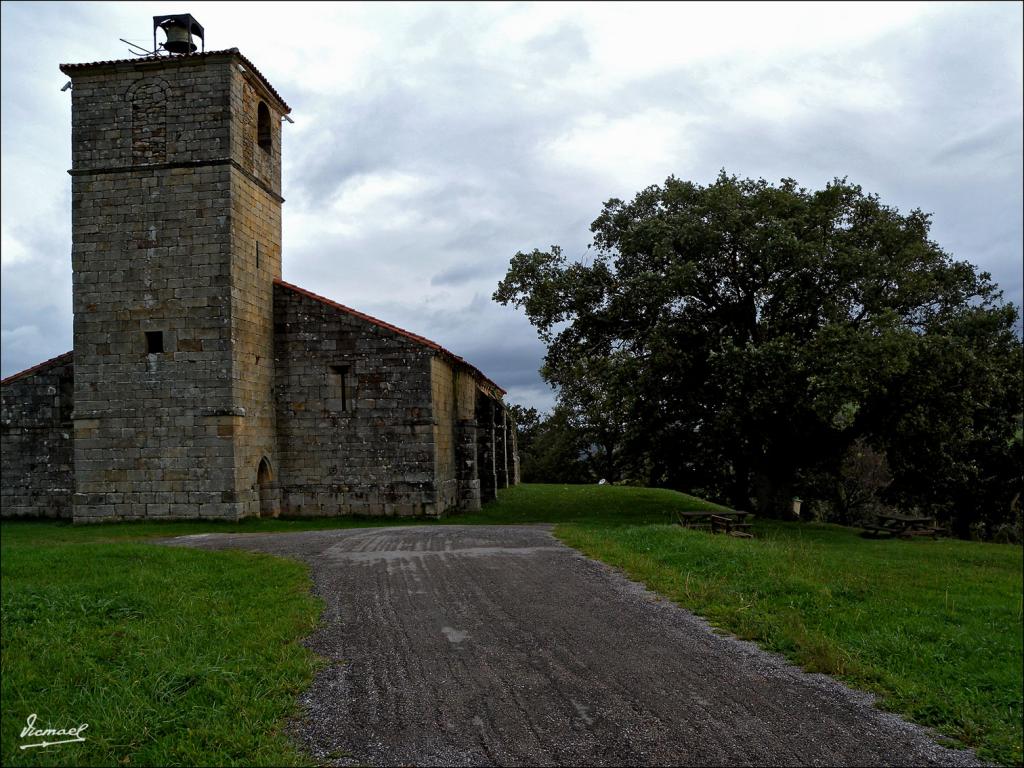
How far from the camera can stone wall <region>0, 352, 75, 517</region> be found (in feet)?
68.1

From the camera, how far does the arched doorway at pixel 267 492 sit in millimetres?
20125

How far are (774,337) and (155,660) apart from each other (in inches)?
695

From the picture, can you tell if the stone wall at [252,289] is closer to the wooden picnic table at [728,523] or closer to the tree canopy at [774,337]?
the tree canopy at [774,337]

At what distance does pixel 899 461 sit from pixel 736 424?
5.43 metres

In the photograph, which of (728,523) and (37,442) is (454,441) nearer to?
(728,523)

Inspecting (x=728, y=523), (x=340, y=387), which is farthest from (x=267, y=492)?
(x=728, y=523)

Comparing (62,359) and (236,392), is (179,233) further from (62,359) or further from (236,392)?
(62,359)

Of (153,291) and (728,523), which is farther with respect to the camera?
(153,291)

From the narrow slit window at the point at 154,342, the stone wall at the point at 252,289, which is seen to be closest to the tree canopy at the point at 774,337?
the stone wall at the point at 252,289

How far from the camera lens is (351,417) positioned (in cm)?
2048

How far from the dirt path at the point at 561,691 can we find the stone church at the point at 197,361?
1088 centimetres

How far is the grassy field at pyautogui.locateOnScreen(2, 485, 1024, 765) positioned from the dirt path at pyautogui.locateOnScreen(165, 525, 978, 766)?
36 cm

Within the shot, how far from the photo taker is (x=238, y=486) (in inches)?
735

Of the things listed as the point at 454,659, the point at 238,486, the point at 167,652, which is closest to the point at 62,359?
the point at 238,486
